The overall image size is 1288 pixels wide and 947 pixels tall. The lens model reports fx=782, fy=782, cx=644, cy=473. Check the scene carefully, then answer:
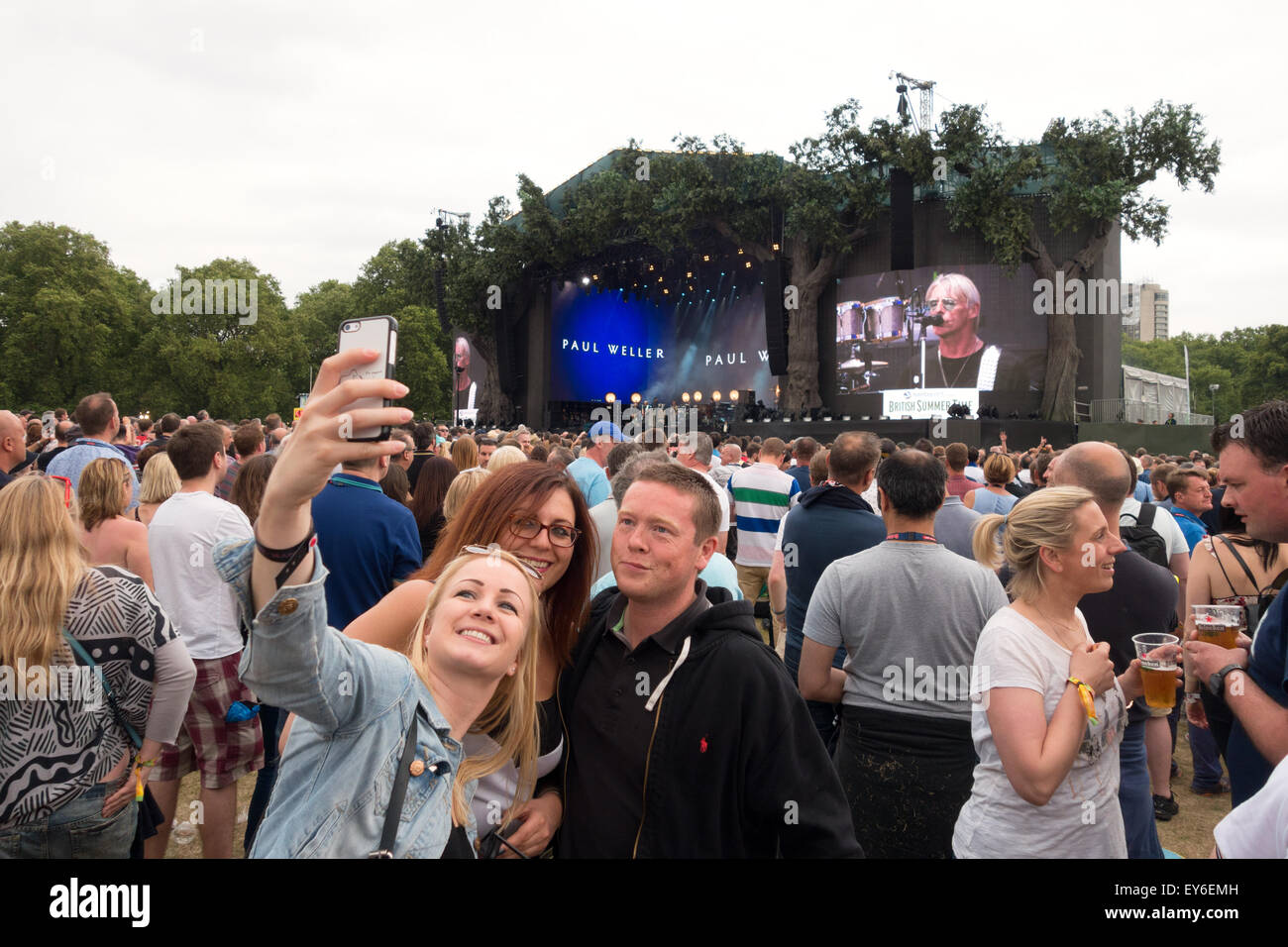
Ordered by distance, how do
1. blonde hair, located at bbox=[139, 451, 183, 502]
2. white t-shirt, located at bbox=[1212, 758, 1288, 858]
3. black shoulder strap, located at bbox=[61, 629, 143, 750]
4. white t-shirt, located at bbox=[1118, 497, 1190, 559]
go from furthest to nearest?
white t-shirt, located at bbox=[1118, 497, 1190, 559] → blonde hair, located at bbox=[139, 451, 183, 502] → black shoulder strap, located at bbox=[61, 629, 143, 750] → white t-shirt, located at bbox=[1212, 758, 1288, 858]

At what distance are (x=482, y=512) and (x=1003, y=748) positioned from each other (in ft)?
5.30

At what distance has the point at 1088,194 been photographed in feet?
75.4

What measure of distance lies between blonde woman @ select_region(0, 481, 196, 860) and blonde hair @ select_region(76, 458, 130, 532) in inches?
48.3

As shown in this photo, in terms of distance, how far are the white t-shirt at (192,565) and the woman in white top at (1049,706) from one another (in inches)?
132

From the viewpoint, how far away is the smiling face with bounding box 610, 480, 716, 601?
1.94 meters

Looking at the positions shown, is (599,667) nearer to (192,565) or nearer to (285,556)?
(285,556)

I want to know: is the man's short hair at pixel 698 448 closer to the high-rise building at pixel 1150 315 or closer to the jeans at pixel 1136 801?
the jeans at pixel 1136 801

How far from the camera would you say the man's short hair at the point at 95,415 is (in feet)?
17.6

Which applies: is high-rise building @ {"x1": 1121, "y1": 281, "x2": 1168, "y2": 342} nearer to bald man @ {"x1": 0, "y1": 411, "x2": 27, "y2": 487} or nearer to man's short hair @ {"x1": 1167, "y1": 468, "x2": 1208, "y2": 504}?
man's short hair @ {"x1": 1167, "y1": 468, "x2": 1208, "y2": 504}

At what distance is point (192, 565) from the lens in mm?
3766

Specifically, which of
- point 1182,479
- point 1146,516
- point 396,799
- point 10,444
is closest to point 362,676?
point 396,799

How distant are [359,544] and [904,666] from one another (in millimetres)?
2434

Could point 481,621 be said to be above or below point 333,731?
above

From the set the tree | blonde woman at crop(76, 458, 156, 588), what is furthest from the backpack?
the tree
